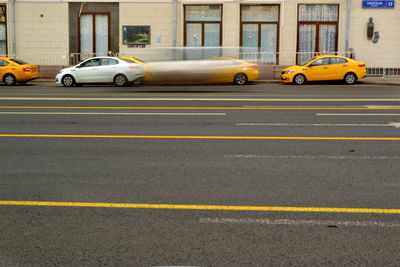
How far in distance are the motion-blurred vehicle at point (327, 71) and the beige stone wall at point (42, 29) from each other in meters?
13.7

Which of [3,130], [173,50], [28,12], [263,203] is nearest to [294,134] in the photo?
[263,203]

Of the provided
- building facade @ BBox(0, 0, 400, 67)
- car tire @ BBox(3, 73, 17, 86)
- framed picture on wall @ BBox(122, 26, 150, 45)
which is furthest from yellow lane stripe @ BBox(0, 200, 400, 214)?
framed picture on wall @ BBox(122, 26, 150, 45)

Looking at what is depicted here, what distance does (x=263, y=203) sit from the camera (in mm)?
5746

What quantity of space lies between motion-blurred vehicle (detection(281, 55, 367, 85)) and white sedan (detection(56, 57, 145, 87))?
7005mm

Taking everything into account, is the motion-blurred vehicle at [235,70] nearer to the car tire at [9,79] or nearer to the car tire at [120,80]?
the car tire at [120,80]

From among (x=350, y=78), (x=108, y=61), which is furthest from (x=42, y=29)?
(x=350, y=78)

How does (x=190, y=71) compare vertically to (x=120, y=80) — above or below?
above

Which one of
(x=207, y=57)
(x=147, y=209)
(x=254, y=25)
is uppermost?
(x=254, y=25)

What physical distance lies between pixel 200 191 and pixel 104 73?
1840 centimetres

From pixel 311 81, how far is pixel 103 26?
13.0 m

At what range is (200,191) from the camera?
6199 millimetres

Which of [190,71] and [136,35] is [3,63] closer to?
[136,35]

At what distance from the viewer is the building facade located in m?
30.9

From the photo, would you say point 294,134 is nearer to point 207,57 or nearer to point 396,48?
point 207,57
